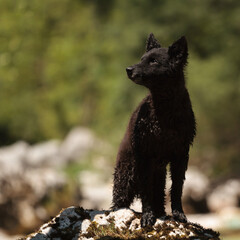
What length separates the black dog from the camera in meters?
4.90

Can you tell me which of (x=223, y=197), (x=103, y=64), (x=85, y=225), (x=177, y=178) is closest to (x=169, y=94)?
(x=177, y=178)

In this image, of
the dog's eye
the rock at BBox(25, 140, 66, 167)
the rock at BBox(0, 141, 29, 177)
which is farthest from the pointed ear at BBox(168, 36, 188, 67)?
the rock at BBox(25, 140, 66, 167)

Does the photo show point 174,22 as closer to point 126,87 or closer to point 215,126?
point 126,87

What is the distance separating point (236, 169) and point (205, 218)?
17.7 ft

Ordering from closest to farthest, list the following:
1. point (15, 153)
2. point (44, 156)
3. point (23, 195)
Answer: point (23, 195) → point (15, 153) → point (44, 156)

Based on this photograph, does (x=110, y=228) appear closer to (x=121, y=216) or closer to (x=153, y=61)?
(x=121, y=216)

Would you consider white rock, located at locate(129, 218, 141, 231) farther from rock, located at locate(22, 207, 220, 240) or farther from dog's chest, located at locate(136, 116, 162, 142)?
dog's chest, located at locate(136, 116, 162, 142)

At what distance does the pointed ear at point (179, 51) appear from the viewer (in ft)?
15.9

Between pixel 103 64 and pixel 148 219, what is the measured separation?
30.2 meters

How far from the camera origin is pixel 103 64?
114ft

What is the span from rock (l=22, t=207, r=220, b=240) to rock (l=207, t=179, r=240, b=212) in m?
12.9

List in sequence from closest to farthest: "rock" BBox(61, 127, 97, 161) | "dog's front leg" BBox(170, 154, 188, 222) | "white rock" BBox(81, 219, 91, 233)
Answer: "white rock" BBox(81, 219, 91, 233) < "dog's front leg" BBox(170, 154, 188, 222) < "rock" BBox(61, 127, 97, 161)

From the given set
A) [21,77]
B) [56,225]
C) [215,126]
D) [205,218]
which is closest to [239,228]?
[205,218]

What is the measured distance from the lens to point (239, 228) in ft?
48.4
